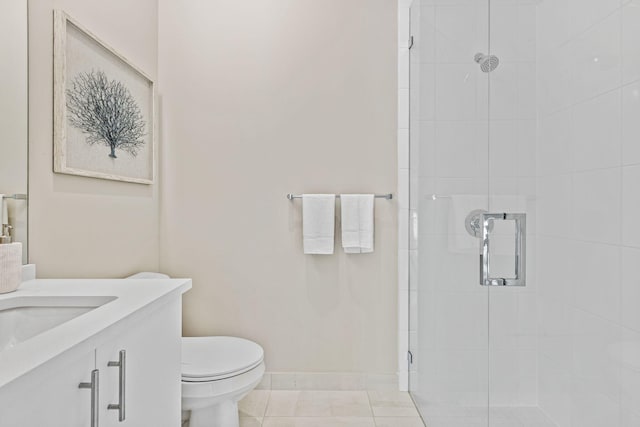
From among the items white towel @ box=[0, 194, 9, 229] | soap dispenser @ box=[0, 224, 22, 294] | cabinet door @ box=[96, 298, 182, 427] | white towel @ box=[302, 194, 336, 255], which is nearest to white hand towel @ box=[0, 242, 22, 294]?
soap dispenser @ box=[0, 224, 22, 294]

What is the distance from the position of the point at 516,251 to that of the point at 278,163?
143 centimetres

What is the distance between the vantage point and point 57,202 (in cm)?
160

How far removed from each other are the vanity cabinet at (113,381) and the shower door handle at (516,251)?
0.96 metres

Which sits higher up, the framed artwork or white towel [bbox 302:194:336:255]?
the framed artwork

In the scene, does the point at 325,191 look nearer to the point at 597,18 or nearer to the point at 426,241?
the point at 426,241

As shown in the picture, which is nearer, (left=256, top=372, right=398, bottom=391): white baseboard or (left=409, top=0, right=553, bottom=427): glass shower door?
(left=409, top=0, right=553, bottom=427): glass shower door

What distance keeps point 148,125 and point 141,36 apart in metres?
0.44

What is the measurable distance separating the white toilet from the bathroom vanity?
10.7 inches

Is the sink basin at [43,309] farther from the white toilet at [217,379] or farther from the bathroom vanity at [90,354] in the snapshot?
the white toilet at [217,379]

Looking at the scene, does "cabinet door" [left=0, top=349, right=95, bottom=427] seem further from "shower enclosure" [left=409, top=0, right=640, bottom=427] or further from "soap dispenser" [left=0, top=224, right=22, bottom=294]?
"shower enclosure" [left=409, top=0, right=640, bottom=427]

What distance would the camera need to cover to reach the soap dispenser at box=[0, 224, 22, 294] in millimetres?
1201

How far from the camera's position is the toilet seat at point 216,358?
65.9 inches

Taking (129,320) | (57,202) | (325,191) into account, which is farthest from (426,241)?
(57,202)

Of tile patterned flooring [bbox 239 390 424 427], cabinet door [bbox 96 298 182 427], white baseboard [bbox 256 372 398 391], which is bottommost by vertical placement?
tile patterned flooring [bbox 239 390 424 427]
